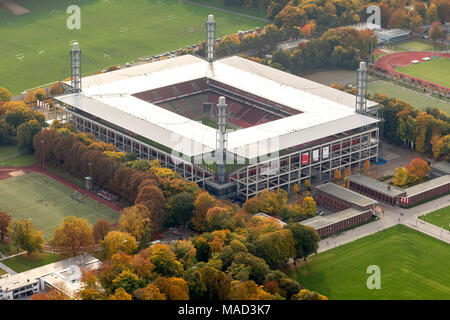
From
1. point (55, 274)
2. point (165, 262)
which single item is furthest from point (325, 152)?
point (55, 274)

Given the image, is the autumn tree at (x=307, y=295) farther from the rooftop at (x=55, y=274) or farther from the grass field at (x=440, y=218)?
the grass field at (x=440, y=218)

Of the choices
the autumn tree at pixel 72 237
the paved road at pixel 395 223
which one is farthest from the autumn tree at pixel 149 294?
the paved road at pixel 395 223

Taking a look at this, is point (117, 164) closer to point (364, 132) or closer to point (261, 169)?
point (261, 169)

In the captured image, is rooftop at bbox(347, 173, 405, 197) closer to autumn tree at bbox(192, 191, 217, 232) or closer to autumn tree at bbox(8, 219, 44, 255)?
autumn tree at bbox(192, 191, 217, 232)

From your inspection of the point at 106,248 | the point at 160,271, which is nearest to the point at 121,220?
the point at 106,248

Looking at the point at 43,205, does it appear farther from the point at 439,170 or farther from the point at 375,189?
the point at 439,170

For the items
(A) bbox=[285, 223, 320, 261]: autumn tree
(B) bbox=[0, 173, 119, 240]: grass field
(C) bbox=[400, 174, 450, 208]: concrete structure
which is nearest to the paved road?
(C) bbox=[400, 174, 450, 208]: concrete structure

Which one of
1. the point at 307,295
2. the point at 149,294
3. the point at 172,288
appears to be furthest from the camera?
the point at 172,288
